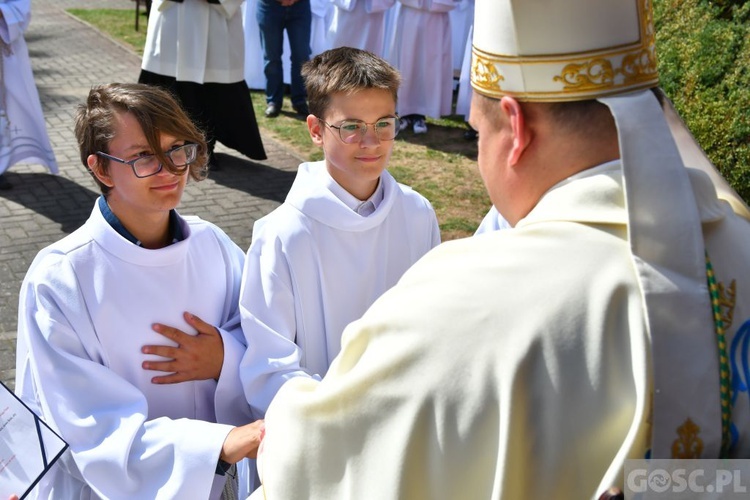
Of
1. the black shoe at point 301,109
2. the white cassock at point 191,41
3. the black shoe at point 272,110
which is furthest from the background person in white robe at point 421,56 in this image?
the white cassock at point 191,41

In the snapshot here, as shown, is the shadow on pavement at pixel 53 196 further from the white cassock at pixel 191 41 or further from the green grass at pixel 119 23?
the green grass at pixel 119 23

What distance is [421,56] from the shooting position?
9.45 m

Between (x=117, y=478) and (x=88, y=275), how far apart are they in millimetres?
576

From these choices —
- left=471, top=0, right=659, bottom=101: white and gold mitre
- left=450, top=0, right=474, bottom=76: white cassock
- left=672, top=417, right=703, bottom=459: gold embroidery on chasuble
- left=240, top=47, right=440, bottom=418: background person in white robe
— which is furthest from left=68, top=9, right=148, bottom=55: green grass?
left=672, top=417, right=703, bottom=459: gold embroidery on chasuble

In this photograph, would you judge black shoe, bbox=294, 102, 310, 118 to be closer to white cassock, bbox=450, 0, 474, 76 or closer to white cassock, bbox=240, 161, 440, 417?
white cassock, bbox=450, 0, 474, 76

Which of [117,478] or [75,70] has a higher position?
[117,478]

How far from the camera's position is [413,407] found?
142cm

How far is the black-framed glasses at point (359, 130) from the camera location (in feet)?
9.54

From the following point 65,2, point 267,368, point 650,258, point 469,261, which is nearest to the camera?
point 650,258

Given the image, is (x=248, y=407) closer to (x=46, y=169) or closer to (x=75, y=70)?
(x=46, y=169)

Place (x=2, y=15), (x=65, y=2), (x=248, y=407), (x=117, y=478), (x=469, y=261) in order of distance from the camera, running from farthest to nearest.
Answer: (x=65, y=2) < (x=2, y=15) < (x=248, y=407) < (x=117, y=478) < (x=469, y=261)

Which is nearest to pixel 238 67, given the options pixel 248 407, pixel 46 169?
pixel 46 169

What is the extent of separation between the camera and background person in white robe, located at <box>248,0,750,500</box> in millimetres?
1356

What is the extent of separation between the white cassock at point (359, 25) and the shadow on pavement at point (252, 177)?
2199 millimetres
